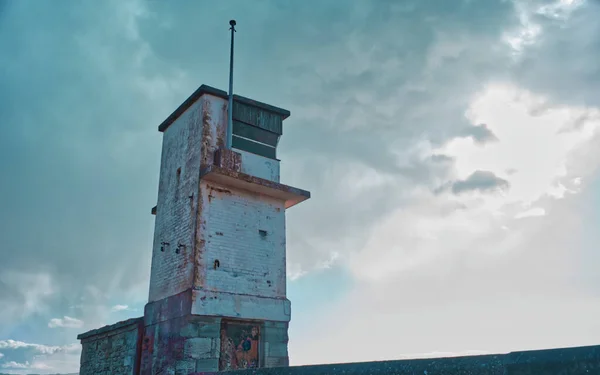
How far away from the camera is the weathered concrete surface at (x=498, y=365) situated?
2955 millimetres

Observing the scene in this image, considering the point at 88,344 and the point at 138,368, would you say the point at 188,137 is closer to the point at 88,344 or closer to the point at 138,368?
the point at 138,368

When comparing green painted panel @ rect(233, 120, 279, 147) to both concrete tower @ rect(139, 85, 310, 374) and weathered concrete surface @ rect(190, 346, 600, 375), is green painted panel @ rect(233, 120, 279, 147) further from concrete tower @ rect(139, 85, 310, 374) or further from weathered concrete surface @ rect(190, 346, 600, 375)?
weathered concrete surface @ rect(190, 346, 600, 375)

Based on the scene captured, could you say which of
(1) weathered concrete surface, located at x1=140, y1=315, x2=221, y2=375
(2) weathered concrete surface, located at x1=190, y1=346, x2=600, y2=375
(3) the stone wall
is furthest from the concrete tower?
(2) weathered concrete surface, located at x1=190, y1=346, x2=600, y2=375

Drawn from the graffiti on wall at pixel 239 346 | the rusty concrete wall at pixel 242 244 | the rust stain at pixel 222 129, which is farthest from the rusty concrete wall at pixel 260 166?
the graffiti on wall at pixel 239 346

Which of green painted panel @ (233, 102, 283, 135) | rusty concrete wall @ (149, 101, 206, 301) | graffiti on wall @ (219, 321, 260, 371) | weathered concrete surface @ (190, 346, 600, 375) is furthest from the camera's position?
green painted panel @ (233, 102, 283, 135)

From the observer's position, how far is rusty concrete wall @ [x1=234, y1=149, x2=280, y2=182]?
14266 millimetres

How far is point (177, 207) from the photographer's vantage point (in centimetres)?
1385

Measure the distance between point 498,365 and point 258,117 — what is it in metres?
12.4

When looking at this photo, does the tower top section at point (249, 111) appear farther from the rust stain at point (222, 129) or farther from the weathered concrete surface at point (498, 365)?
the weathered concrete surface at point (498, 365)

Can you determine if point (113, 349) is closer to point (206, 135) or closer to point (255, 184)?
point (255, 184)

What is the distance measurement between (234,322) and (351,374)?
863cm

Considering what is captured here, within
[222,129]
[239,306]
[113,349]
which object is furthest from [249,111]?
[113,349]

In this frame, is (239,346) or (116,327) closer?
(239,346)

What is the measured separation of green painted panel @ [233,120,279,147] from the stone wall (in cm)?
593
